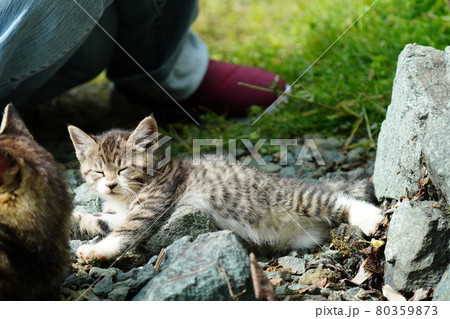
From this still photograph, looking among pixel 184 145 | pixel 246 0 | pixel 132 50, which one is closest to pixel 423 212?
pixel 184 145

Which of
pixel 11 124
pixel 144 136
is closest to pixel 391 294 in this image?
pixel 144 136

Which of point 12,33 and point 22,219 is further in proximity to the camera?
point 12,33

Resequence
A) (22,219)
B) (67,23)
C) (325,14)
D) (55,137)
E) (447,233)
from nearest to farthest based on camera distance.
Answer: (22,219), (447,233), (67,23), (55,137), (325,14)

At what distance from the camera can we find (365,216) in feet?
8.89

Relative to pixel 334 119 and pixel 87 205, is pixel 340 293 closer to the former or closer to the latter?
pixel 87 205

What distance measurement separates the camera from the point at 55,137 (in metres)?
4.45

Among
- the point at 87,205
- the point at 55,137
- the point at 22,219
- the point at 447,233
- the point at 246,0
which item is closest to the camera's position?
the point at 22,219

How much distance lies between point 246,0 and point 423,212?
5427 mm

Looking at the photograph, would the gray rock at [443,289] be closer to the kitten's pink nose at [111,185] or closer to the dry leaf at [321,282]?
the dry leaf at [321,282]

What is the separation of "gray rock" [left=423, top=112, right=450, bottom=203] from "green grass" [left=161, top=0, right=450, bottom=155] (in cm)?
131

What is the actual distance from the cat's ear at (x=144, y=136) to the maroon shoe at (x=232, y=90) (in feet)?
4.95

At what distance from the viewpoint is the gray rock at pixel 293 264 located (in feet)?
8.41

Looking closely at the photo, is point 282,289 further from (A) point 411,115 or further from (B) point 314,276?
(A) point 411,115

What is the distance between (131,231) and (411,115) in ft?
4.68
